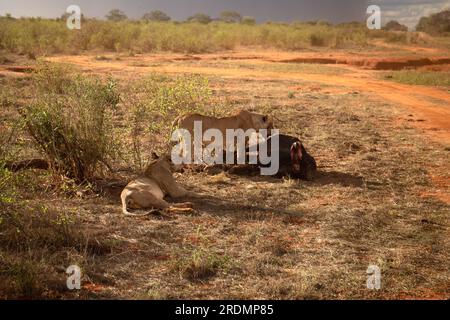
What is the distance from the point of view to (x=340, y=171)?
8.34 meters

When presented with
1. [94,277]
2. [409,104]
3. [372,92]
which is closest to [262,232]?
[94,277]

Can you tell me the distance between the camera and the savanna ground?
4684 mm

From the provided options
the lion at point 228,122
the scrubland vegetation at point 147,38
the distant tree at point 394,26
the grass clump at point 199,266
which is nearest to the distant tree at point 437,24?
the scrubland vegetation at point 147,38

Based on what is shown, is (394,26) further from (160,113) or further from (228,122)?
(228,122)

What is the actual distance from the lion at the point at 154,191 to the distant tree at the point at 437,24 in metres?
35.8

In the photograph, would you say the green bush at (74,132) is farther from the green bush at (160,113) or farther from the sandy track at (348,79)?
the sandy track at (348,79)

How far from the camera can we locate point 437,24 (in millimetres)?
40344

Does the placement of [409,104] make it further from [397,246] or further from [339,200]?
[397,246]

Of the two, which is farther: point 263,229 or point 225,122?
point 225,122

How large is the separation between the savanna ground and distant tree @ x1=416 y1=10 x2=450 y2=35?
99.4 ft

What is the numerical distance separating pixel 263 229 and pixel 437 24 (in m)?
38.6

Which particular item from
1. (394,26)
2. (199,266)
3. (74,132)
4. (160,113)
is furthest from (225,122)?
(394,26)

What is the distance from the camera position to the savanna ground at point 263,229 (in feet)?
15.4
